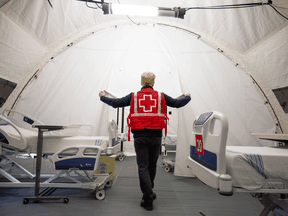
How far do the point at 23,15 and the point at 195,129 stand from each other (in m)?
3.22

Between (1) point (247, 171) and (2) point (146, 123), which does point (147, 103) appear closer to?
(2) point (146, 123)

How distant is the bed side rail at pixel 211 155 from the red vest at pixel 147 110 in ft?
1.36

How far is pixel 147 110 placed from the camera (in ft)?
6.61

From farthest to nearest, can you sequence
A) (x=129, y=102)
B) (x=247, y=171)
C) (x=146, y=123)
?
1. (x=129, y=102)
2. (x=146, y=123)
3. (x=247, y=171)

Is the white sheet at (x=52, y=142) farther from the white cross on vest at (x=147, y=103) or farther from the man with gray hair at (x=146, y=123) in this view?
the white cross on vest at (x=147, y=103)

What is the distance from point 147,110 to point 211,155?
0.86 metres

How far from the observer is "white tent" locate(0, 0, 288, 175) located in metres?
3.11

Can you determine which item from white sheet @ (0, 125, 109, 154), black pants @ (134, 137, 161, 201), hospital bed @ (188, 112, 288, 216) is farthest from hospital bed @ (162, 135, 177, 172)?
hospital bed @ (188, 112, 288, 216)

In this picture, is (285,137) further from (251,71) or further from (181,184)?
(251,71)

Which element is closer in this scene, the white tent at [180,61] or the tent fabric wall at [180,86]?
the white tent at [180,61]

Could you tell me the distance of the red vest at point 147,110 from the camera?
2.00m

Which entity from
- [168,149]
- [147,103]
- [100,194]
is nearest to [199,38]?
[147,103]

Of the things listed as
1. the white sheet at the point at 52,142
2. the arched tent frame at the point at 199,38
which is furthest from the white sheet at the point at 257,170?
the arched tent frame at the point at 199,38

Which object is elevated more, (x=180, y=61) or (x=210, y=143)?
(x=180, y=61)
